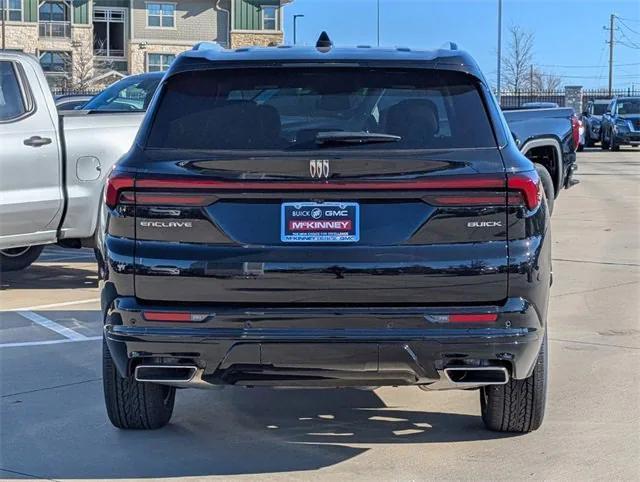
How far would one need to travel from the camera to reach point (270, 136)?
4.82m

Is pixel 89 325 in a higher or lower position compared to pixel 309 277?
lower

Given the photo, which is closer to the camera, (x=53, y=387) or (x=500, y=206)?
(x=500, y=206)

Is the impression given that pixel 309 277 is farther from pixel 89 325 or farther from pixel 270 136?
pixel 89 325

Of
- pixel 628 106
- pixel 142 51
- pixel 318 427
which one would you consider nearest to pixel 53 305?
pixel 318 427

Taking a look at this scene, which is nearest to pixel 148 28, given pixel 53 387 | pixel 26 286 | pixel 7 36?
pixel 7 36

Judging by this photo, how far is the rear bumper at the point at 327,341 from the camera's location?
4.52 m

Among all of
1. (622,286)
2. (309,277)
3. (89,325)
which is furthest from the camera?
(622,286)

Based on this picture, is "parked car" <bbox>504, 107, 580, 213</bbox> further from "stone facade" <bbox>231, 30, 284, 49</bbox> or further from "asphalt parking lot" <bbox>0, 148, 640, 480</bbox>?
"stone facade" <bbox>231, 30, 284, 49</bbox>

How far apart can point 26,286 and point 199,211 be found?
21.4ft

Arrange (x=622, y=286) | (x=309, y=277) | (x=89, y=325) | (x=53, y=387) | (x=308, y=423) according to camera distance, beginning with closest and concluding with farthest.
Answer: (x=309, y=277)
(x=308, y=423)
(x=53, y=387)
(x=89, y=325)
(x=622, y=286)

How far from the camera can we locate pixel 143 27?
207 feet

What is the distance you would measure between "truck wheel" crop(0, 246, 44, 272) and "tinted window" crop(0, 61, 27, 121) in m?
2.06

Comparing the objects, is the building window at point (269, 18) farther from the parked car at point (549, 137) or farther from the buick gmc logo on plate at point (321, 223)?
the buick gmc logo on plate at point (321, 223)

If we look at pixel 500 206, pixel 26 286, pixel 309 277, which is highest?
pixel 500 206
